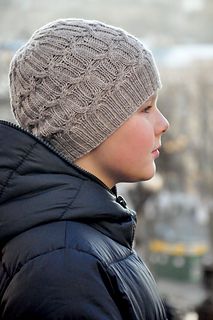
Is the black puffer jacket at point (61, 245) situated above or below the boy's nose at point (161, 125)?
below

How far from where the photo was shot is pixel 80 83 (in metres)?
1.09

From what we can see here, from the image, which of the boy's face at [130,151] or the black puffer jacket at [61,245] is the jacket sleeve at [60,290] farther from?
the boy's face at [130,151]

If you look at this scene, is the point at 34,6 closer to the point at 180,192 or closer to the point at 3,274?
the point at 180,192

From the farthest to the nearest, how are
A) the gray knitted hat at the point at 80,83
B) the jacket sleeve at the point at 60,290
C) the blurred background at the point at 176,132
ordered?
the blurred background at the point at 176,132 < the gray knitted hat at the point at 80,83 < the jacket sleeve at the point at 60,290

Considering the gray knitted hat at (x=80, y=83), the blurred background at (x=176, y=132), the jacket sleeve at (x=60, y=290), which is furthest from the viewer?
the blurred background at (x=176, y=132)

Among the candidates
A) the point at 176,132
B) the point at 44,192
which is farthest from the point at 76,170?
the point at 176,132

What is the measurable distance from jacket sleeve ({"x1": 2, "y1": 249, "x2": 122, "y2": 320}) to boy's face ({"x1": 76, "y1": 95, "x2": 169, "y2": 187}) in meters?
0.21

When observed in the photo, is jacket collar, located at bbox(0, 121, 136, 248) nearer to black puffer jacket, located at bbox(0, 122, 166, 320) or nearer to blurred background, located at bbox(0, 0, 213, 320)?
black puffer jacket, located at bbox(0, 122, 166, 320)

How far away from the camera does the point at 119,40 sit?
113cm

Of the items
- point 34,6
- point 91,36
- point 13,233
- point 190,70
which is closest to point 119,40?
point 91,36

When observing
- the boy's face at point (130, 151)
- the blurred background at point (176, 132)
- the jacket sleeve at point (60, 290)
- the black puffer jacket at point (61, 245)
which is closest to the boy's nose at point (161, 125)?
the boy's face at point (130, 151)

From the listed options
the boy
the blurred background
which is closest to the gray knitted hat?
the boy

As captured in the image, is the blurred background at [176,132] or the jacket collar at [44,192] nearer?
the jacket collar at [44,192]

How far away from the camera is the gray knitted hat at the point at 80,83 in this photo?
109cm
